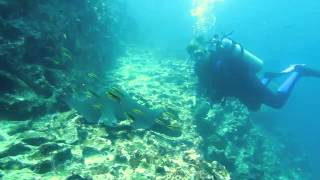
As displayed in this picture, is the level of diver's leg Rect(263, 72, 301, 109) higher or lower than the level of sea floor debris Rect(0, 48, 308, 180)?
higher

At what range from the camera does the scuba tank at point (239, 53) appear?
9.15 meters

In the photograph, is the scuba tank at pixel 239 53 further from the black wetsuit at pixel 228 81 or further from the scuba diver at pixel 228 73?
the black wetsuit at pixel 228 81

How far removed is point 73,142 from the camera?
5863 millimetres

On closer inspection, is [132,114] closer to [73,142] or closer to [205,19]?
[73,142]

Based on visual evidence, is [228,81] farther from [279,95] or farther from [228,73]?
[279,95]

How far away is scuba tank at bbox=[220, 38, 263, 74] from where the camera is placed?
9.15m

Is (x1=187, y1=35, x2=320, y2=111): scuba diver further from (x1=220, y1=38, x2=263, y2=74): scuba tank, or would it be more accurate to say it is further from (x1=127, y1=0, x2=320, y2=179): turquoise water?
(x1=127, y1=0, x2=320, y2=179): turquoise water

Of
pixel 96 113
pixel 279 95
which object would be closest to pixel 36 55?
pixel 96 113

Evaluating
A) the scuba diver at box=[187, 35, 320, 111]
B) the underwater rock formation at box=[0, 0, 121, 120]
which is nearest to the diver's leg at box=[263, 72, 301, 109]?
the scuba diver at box=[187, 35, 320, 111]

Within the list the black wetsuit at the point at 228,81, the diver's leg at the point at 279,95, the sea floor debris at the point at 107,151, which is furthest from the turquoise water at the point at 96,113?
the diver's leg at the point at 279,95

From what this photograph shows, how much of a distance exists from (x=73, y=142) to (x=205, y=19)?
34.3 meters

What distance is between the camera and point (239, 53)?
30.8 feet

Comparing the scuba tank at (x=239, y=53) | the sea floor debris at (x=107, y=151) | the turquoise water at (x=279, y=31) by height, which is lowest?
the sea floor debris at (x=107, y=151)

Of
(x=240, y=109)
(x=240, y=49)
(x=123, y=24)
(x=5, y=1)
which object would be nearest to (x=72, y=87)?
(x=5, y=1)
